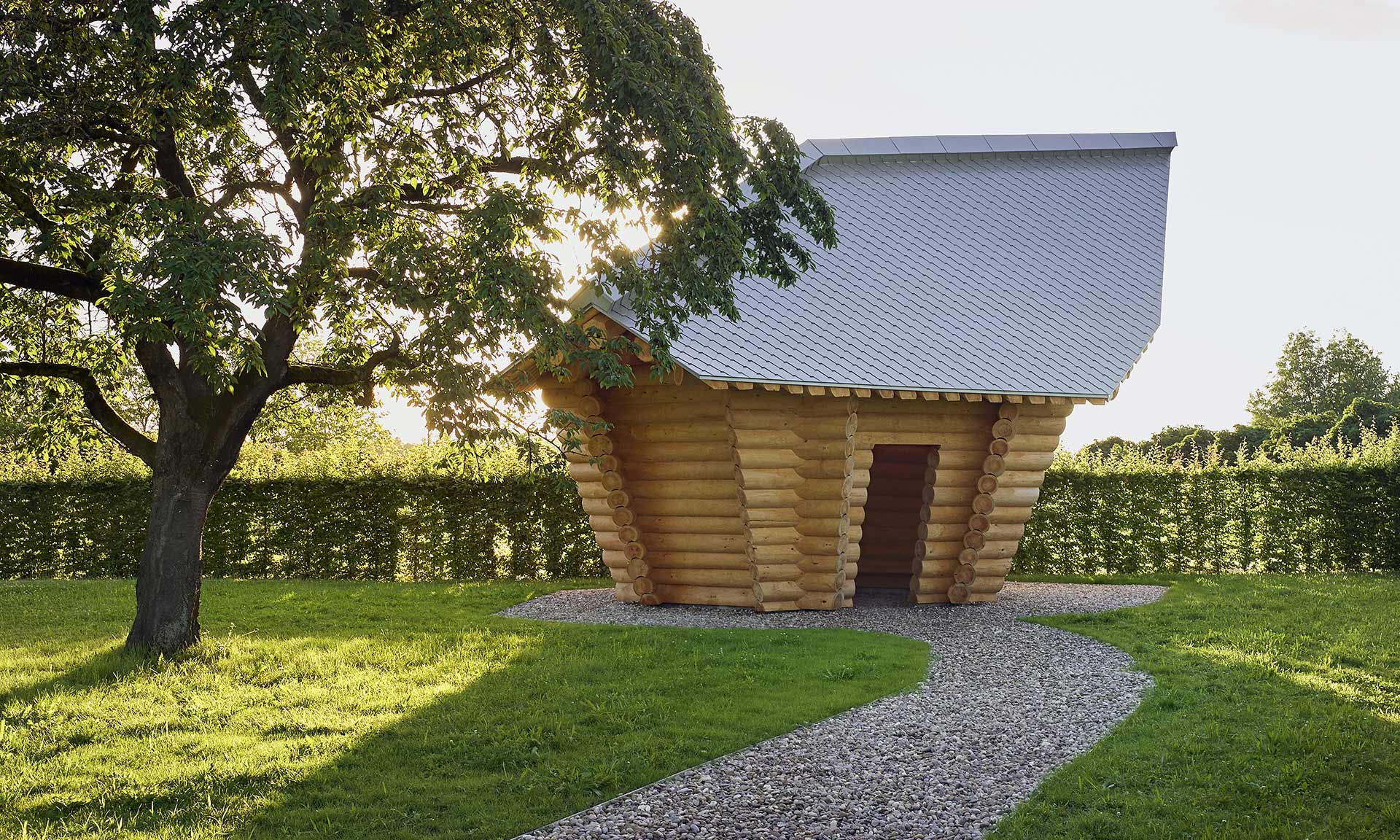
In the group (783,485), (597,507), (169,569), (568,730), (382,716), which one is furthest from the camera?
(597,507)

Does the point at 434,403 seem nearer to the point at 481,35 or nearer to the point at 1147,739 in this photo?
the point at 481,35

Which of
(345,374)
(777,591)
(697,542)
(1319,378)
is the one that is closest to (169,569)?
(345,374)

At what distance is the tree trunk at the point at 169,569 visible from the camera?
34.9 ft

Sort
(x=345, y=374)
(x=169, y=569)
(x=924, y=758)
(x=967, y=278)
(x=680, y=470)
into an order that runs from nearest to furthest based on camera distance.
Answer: (x=924, y=758) → (x=169, y=569) → (x=345, y=374) → (x=680, y=470) → (x=967, y=278)

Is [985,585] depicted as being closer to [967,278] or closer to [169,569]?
[967,278]

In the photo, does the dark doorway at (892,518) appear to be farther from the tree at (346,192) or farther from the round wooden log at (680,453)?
the tree at (346,192)

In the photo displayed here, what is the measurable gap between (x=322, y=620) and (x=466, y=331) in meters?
6.66

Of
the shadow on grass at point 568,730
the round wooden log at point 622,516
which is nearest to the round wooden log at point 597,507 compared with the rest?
the round wooden log at point 622,516

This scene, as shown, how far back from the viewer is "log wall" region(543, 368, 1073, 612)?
13.5 m

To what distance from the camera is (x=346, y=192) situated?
9352 millimetres

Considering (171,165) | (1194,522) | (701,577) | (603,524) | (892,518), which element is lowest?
(701,577)

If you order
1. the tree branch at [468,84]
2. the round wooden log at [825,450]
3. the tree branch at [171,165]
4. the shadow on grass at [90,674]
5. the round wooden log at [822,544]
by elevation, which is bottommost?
the shadow on grass at [90,674]

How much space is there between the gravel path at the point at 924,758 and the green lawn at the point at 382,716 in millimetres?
308

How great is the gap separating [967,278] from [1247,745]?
1025 centimetres
